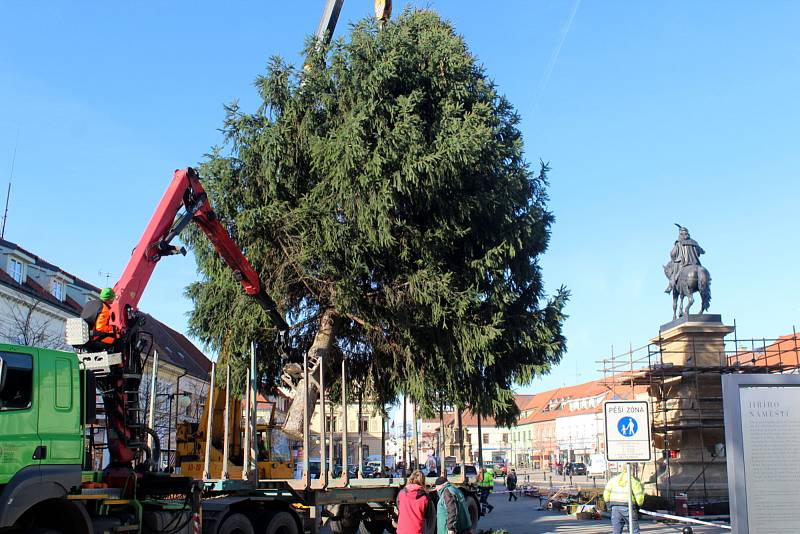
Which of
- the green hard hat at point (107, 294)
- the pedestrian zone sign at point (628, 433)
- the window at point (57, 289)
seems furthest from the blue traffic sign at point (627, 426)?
the window at point (57, 289)

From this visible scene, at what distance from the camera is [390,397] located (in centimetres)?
2478

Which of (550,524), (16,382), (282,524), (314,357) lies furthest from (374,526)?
(16,382)

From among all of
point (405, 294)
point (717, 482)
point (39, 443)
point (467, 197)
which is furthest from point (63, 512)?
point (717, 482)

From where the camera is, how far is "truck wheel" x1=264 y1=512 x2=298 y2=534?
13.1m

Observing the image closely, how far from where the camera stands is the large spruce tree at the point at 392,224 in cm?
1980

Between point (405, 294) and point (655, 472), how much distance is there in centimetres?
1362

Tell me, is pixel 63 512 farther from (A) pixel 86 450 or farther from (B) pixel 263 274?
(B) pixel 263 274

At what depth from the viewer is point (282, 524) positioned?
13.3m

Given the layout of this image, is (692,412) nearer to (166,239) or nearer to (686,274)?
(686,274)

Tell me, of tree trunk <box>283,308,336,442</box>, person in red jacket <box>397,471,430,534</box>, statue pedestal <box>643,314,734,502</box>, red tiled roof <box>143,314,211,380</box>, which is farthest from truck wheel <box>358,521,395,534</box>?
red tiled roof <box>143,314,211,380</box>

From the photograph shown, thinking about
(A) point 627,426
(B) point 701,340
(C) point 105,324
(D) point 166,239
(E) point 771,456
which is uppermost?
(D) point 166,239

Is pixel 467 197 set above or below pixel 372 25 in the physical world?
below

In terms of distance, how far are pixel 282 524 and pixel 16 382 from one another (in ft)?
18.8

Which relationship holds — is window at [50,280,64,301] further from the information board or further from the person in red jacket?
the information board
